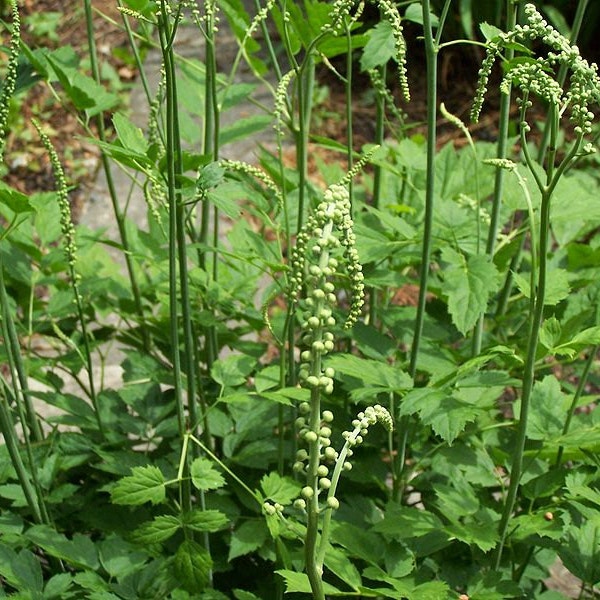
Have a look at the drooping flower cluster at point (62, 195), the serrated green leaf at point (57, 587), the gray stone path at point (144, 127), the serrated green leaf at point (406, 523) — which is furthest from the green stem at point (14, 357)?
the gray stone path at point (144, 127)

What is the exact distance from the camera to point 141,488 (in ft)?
5.34

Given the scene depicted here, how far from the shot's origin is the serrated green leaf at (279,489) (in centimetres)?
168

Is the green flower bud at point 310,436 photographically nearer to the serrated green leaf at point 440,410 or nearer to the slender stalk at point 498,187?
the serrated green leaf at point 440,410

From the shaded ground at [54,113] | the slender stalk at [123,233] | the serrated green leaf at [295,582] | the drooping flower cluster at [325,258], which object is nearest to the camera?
the drooping flower cluster at [325,258]

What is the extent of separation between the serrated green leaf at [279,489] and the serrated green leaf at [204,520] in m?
0.09

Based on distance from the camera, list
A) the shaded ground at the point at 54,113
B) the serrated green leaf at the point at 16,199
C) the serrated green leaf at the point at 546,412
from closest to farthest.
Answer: the serrated green leaf at the point at 16,199, the serrated green leaf at the point at 546,412, the shaded ground at the point at 54,113

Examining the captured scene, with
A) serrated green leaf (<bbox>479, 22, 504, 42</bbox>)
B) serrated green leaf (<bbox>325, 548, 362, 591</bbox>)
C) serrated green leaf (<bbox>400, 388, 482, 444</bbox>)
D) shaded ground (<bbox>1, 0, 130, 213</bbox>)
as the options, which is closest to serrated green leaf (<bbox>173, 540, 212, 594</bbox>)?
serrated green leaf (<bbox>325, 548, 362, 591</bbox>)

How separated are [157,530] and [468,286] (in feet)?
2.36

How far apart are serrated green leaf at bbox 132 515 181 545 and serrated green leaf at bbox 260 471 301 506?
0.54 ft

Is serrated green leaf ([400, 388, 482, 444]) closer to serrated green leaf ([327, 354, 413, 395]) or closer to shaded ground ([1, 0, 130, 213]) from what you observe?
→ serrated green leaf ([327, 354, 413, 395])

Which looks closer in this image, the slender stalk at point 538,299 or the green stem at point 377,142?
the slender stalk at point 538,299

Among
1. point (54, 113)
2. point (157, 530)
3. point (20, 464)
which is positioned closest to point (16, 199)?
point (20, 464)

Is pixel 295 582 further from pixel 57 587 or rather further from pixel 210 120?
pixel 210 120

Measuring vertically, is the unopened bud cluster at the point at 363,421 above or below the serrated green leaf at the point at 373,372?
above
